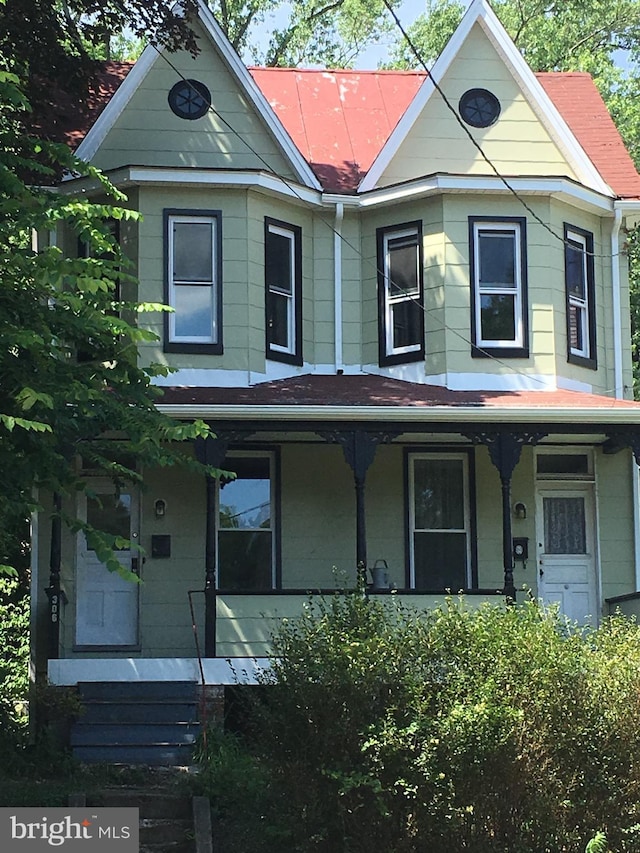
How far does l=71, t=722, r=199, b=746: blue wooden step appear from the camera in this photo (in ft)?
50.2

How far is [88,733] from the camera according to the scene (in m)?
A: 15.4

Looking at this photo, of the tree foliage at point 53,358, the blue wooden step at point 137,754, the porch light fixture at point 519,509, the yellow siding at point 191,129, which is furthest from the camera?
the yellow siding at point 191,129

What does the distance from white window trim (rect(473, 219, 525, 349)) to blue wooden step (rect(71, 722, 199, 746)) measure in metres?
6.78

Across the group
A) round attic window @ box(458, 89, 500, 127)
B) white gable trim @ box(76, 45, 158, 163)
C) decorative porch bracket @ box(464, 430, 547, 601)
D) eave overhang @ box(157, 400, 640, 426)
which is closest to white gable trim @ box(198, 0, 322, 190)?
white gable trim @ box(76, 45, 158, 163)

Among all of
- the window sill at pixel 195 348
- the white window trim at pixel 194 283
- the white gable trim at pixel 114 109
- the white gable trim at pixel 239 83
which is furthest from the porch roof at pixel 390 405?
the white gable trim at pixel 114 109

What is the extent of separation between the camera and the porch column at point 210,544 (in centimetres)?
1645

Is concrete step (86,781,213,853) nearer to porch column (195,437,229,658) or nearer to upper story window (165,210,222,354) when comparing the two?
porch column (195,437,229,658)

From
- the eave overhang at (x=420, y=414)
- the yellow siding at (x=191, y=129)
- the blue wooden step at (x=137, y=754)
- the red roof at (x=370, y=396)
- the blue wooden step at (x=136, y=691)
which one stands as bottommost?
the blue wooden step at (x=137, y=754)

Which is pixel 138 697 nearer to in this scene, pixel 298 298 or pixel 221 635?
pixel 221 635

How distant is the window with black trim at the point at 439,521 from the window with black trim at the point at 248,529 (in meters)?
1.94

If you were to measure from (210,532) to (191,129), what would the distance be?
5.97 meters

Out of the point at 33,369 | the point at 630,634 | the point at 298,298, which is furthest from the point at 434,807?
the point at 298,298

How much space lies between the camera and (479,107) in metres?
19.4

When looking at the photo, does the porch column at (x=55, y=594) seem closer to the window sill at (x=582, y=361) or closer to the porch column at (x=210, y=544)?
the porch column at (x=210, y=544)
